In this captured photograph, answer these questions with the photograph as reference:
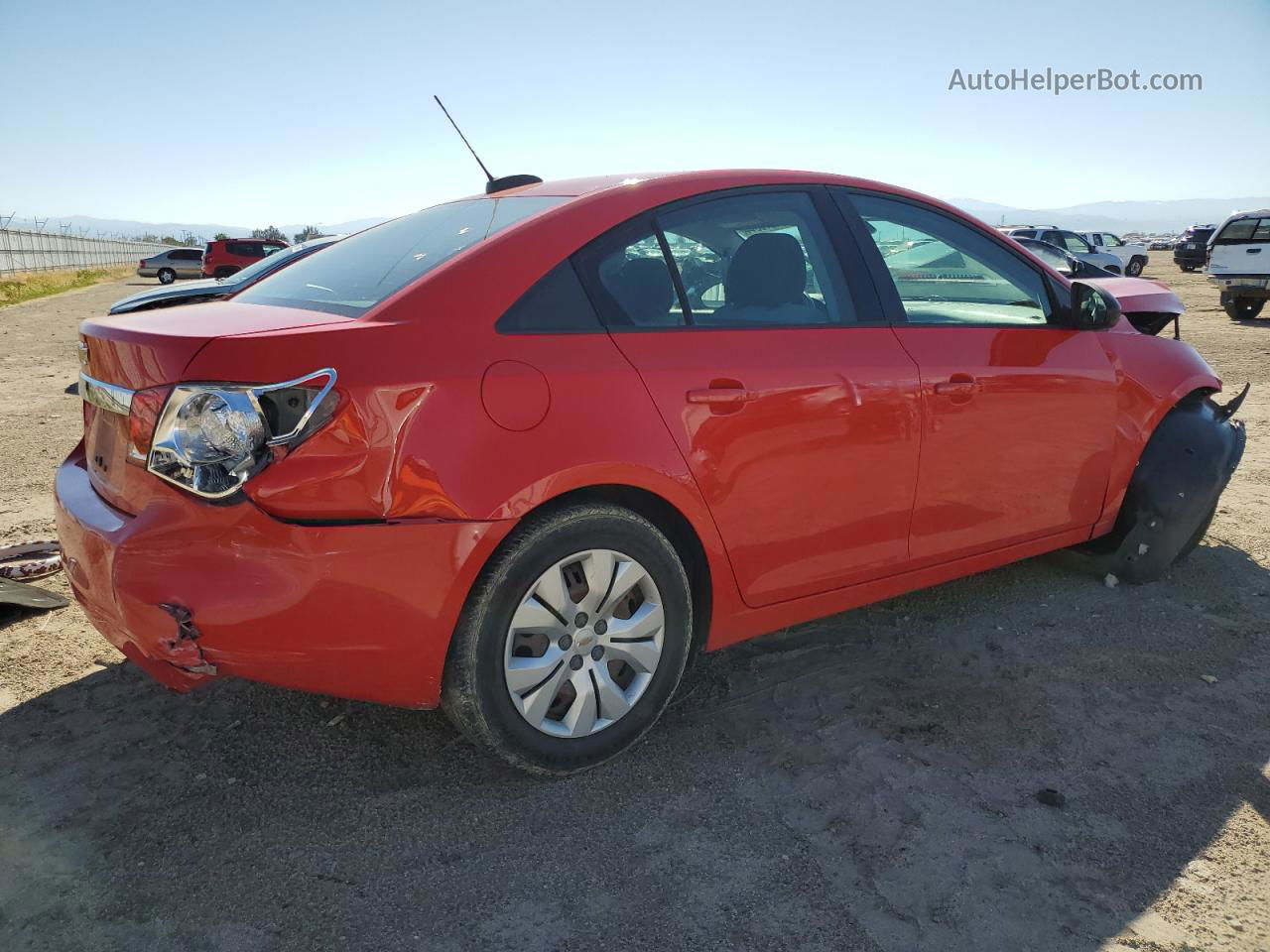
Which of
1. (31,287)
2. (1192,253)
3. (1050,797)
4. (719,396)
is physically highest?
(1192,253)

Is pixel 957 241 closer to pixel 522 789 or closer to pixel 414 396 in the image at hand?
pixel 414 396

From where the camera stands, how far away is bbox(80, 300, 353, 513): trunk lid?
2.29m

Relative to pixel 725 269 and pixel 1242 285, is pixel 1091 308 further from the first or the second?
pixel 1242 285

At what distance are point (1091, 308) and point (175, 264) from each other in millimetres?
44210

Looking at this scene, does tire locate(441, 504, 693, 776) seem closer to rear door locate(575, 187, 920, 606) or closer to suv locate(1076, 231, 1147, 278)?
rear door locate(575, 187, 920, 606)

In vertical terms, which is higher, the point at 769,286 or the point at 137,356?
the point at 769,286

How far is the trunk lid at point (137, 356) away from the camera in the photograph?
7.52 ft

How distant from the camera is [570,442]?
96.4 inches

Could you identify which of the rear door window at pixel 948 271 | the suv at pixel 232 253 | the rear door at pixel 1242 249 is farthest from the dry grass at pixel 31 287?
the rear door at pixel 1242 249

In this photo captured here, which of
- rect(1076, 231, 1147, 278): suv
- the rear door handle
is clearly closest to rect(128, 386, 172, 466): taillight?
the rear door handle

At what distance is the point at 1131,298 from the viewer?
13.8ft

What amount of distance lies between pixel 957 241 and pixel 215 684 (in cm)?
312

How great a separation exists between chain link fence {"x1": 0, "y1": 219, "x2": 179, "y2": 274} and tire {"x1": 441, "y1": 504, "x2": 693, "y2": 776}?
130 feet

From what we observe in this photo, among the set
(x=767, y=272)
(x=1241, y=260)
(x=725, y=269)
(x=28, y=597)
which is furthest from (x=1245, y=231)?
(x=28, y=597)
